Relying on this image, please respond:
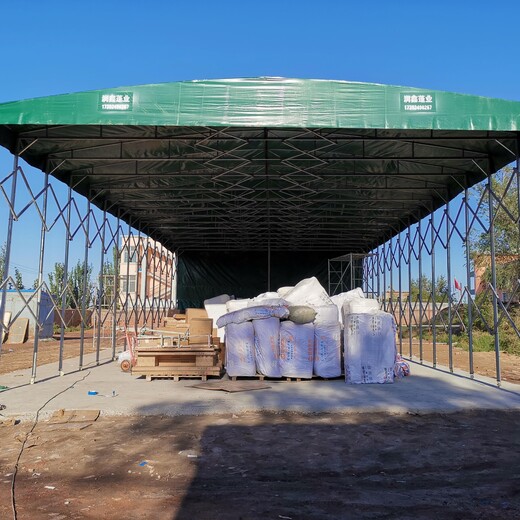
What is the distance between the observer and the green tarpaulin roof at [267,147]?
8844 millimetres

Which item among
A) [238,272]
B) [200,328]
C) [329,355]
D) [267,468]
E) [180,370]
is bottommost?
[267,468]

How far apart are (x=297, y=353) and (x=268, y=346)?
2.12 feet

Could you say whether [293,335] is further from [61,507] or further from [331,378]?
[61,507]

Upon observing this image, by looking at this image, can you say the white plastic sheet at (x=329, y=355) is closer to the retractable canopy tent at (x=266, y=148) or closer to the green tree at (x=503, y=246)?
the retractable canopy tent at (x=266, y=148)

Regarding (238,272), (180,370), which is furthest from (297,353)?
(238,272)

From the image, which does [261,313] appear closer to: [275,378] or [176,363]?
[275,378]

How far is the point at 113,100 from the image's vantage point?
880 centimetres

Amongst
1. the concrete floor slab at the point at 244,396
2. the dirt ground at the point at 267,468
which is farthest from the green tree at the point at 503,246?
the dirt ground at the point at 267,468

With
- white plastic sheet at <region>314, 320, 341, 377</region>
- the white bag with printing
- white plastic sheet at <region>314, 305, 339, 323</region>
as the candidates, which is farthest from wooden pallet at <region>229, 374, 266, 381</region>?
the white bag with printing

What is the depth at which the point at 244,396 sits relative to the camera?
9430mm

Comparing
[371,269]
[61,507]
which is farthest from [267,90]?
[371,269]

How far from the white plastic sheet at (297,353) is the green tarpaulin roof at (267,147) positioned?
13.4 feet

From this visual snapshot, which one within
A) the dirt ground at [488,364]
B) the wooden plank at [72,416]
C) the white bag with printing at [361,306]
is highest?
the white bag with printing at [361,306]

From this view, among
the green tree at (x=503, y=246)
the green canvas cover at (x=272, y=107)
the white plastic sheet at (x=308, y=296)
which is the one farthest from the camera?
the green tree at (x=503, y=246)
